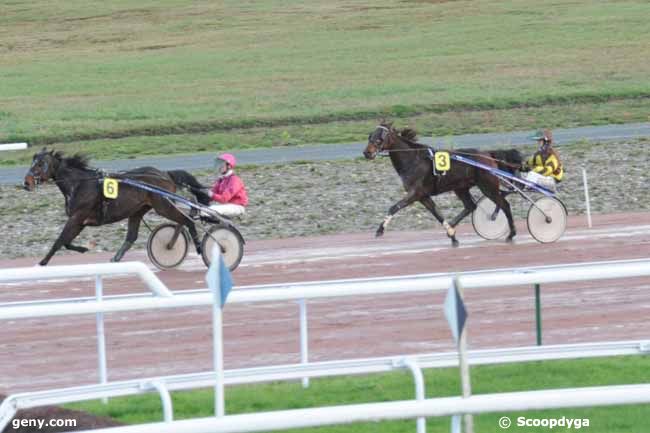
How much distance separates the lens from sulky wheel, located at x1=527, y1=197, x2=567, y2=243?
1534cm

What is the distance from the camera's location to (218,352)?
568 cm

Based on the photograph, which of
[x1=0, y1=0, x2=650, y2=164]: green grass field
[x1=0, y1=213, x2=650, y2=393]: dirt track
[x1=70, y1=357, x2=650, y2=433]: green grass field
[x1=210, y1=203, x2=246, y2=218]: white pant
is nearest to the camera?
[x1=70, y1=357, x2=650, y2=433]: green grass field

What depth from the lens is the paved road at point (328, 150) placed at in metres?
25.8

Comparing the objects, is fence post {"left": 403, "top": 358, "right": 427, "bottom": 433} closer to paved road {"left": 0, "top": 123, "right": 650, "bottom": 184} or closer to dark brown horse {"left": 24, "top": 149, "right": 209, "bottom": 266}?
dark brown horse {"left": 24, "top": 149, "right": 209, "bottom": 266}

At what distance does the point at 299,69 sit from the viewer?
4394 cm

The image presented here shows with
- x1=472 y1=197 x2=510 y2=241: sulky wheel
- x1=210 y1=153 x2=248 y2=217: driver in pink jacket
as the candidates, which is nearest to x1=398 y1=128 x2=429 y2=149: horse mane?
x1=472 y1=197 x2=510 y2=241: sulky wheel

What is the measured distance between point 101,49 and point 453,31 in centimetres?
1381

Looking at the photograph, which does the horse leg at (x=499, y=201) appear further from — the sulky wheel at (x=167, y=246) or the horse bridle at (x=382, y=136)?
the sulky wheel at (x=167, y=246)

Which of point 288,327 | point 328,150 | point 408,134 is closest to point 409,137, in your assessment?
point 408,134

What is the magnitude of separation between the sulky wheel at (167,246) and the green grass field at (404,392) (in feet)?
19.9

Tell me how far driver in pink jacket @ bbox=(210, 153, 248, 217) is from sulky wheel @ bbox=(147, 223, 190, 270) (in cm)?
66

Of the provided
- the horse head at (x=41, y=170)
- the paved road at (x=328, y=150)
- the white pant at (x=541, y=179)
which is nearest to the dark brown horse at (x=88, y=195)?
the horse head at (x=41, y=170)

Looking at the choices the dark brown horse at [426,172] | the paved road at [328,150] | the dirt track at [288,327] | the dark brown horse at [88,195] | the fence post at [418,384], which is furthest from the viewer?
the paved road at [328,150]

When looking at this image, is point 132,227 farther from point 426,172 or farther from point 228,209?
point 426,172
